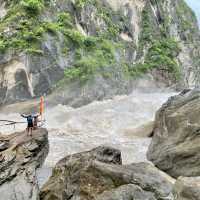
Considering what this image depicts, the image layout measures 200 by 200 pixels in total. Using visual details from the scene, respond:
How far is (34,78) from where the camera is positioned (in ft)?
96.4

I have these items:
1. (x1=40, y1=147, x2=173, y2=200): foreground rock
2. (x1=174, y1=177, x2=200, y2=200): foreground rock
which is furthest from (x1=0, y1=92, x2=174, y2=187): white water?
(x1=174, y1=177, x2=200, y2=200): foreground rock

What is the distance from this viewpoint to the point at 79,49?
3312 centimetres

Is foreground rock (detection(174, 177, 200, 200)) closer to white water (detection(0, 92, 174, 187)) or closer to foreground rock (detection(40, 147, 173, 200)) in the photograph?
foreground rock (detection(40, 147, 173, 200))

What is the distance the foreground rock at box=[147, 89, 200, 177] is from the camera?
49.3ft

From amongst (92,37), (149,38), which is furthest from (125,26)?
(92,37)

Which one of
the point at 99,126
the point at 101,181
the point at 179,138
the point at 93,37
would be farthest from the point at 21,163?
the point at 93,37

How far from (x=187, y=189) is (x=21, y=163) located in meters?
6.86

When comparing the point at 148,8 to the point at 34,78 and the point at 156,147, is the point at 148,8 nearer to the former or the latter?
the point at 34,78

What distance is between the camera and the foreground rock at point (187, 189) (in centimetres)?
1009

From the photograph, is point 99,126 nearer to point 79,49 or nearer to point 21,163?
point 79,49

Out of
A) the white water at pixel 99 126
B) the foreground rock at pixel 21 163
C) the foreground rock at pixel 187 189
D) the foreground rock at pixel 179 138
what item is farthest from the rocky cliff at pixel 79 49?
the foreground rock at pixel 187 189

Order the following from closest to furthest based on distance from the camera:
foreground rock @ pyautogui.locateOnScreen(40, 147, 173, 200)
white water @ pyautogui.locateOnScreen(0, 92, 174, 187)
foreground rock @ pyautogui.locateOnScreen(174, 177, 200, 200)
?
foreground rock @ pyautogui.locateOnScreen(174, 177, 200, 200), foreground rock @ pyautogui.locateOnScreen(40, 147, 173, 200), white water @ pyautogui.locateOnScreen(0, 92, 174, 187)

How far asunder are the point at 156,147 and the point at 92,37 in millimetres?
19288

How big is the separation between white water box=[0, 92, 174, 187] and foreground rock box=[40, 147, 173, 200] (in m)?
2.56
